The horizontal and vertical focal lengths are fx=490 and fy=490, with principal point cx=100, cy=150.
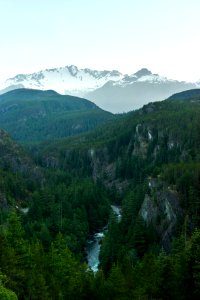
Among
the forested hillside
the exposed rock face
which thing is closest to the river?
the forested hillside

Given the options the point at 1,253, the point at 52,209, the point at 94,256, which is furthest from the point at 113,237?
the point at 1,253

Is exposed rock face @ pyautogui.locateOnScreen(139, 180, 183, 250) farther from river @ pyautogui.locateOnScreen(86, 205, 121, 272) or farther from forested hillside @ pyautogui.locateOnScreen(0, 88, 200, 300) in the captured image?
river @ pyautogui.locateOnScreen(86, 205, 121, 272)

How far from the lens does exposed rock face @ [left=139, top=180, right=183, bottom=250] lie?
13000 cm

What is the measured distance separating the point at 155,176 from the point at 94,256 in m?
43.0

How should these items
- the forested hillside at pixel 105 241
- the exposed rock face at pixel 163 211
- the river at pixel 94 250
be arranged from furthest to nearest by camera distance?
the exposed rock face at pixel 163 211, the river at pixel 94 250, the forested hillside at pixel 105 241

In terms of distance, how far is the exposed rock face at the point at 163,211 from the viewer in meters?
130

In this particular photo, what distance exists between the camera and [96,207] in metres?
180

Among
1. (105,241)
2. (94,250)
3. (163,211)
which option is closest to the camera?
(105,241)

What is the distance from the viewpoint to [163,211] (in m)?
138

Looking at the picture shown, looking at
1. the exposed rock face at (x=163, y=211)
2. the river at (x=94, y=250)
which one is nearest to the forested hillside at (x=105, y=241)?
the exposed rock face at (x=163, y=211)

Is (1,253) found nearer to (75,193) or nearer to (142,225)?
(142,225)

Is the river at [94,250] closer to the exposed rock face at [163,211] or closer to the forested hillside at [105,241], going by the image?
the forested hillside at [105,241]

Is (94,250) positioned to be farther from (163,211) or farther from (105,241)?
(163,211)

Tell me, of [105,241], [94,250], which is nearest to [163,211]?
[105,241]
